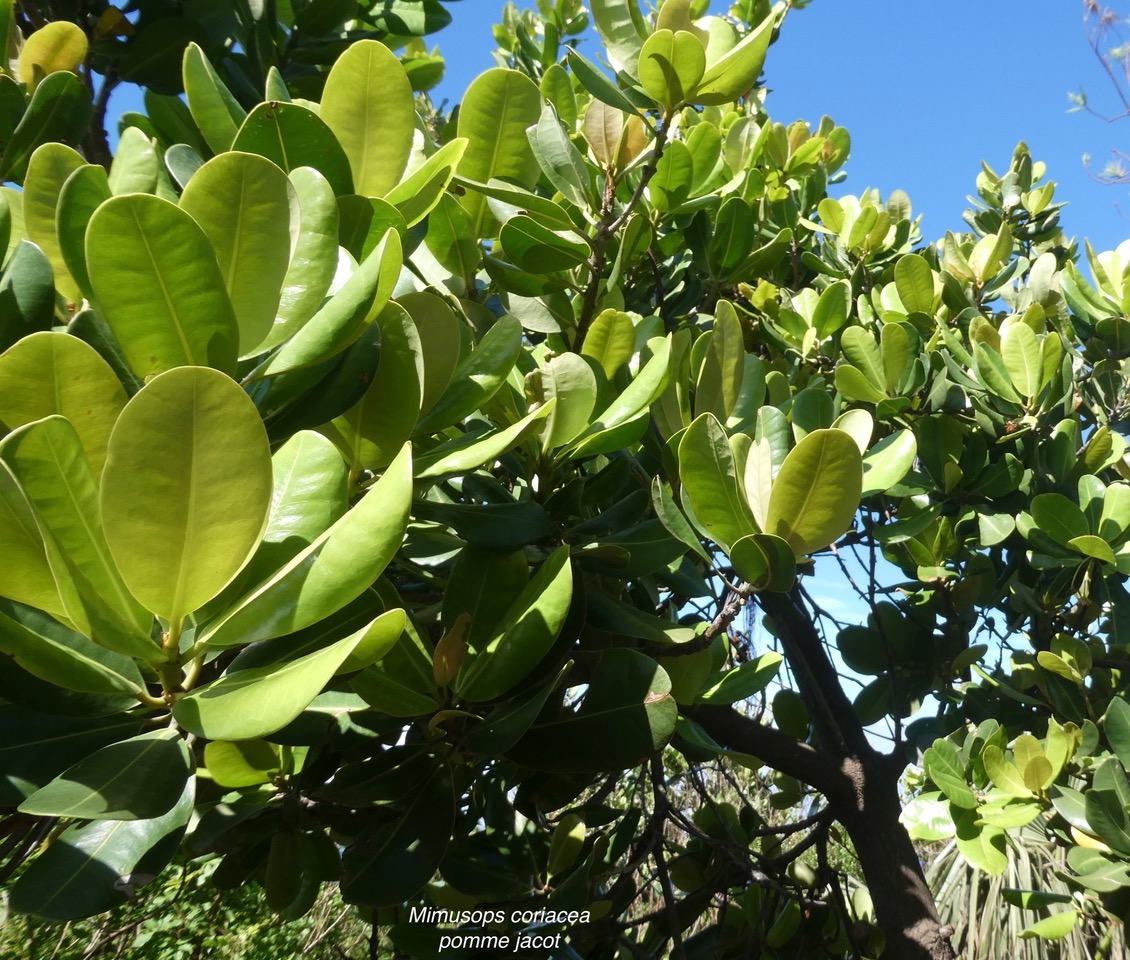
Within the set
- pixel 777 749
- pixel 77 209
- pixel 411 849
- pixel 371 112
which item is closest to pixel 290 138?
pixel 371 112

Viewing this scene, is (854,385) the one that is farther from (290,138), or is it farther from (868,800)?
(290,138)

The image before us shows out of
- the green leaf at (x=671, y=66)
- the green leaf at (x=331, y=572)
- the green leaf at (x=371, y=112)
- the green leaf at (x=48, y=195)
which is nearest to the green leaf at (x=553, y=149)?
the green leaf at (x=671, y=66)

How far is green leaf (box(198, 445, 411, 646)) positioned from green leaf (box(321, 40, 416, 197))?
0.48 metres

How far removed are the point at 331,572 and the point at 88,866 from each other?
1.19 ft

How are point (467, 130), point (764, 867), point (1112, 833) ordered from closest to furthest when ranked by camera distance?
point (467, 130) < point (1112, 833) < point (764, 867)

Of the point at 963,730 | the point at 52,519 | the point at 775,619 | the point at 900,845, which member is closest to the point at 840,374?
the point at 775,619

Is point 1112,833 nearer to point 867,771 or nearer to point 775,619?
point 867,771

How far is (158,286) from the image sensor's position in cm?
62

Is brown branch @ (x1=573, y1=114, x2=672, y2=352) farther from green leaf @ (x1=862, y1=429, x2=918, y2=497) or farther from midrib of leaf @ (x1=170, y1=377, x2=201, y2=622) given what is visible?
midrib of leaf @ (x1=170, y1=377, x2=201, y2=622)

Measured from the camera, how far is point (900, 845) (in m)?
2.06

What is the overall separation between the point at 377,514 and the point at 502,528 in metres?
0.40

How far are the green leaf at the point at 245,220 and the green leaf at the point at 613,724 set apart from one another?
543 mm

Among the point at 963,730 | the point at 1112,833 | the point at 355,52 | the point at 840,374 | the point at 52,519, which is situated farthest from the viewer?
the point at 963,730

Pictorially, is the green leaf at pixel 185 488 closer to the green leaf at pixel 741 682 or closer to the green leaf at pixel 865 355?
the green leaf at pixel 741 682
